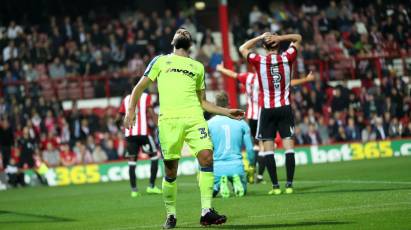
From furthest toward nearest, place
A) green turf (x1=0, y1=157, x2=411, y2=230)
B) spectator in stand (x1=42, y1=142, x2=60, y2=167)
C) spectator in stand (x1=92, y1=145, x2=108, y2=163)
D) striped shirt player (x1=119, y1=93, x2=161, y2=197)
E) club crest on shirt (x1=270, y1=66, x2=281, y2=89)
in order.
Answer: spectator in stand (x1=92, y1=145, x2=108, y2=163) < spectator in stand (x1=42, y1=142, x2=60, y2=167) < striped shirt player (x1=119, y1=93, x2=161, y2=197) < club crest on shirt (x1=270, y1=66, x2=281, y2=89) < green turf (x1=0, y1=157, x2=411, y2=230)

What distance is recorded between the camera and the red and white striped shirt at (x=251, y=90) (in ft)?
62.9

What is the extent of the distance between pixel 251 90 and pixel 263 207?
658 centimetres

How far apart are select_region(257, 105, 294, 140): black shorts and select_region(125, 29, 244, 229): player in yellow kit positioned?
4.12 meters

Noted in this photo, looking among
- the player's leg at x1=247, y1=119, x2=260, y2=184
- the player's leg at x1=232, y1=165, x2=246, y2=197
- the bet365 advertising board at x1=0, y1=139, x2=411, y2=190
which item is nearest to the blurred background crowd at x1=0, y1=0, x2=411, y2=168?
the bet365 advertising board at x1=0, y1=139, x2=411, y2=190

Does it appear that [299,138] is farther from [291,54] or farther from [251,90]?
[291,54]

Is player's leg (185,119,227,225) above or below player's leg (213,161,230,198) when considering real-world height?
above

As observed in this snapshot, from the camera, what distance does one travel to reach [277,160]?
88.0 ft

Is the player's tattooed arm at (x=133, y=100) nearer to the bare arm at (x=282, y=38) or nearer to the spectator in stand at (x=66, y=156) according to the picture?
the bare arm at (x=282, y=38)

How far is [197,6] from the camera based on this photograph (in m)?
34.3

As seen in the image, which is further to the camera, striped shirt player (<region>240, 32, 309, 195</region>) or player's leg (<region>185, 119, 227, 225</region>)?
striped shirt player (<region>240, 32, 309, 195</region>)

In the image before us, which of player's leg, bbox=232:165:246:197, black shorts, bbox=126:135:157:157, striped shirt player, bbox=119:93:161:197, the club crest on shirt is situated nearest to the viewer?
the club crest on shirt

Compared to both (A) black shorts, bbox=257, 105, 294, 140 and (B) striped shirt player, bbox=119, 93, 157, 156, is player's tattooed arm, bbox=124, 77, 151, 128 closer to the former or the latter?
(A) black shorts, bbox=257, 105, 294, 140

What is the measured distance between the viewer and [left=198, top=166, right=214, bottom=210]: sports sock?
36.2 feet

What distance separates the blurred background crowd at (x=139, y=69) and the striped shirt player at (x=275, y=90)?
12.6 m
